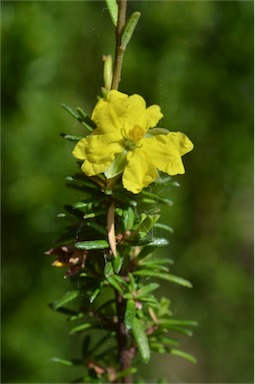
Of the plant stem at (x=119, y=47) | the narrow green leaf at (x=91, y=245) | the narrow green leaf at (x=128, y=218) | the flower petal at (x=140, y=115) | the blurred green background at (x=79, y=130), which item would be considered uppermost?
the plant stem at (x=119, y=47)

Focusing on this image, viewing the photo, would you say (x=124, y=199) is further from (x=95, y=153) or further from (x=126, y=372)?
(x=126, y=372)

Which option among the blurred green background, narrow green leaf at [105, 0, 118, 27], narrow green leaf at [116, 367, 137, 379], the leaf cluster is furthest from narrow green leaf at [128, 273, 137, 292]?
the blurred green background

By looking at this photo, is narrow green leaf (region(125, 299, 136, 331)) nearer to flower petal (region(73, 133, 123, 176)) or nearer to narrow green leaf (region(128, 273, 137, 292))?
narrow green leaf (region(128, 273, 137, 292))

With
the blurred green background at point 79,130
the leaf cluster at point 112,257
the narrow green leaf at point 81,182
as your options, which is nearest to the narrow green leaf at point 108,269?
the leaf cluster at point 112,257

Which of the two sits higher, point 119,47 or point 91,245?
point 119,47

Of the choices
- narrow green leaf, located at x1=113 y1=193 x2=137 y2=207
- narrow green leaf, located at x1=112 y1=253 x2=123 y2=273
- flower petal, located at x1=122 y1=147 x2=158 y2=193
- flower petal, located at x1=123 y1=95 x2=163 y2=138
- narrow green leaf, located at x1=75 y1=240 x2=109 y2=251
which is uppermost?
flower petal, located at x1=123 y1=95 x2=163 y2=138

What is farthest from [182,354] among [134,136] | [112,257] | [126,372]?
[134,136]

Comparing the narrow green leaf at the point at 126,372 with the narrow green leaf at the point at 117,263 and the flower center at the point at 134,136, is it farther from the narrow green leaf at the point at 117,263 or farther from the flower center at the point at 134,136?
the flower center at the point at 134,136
